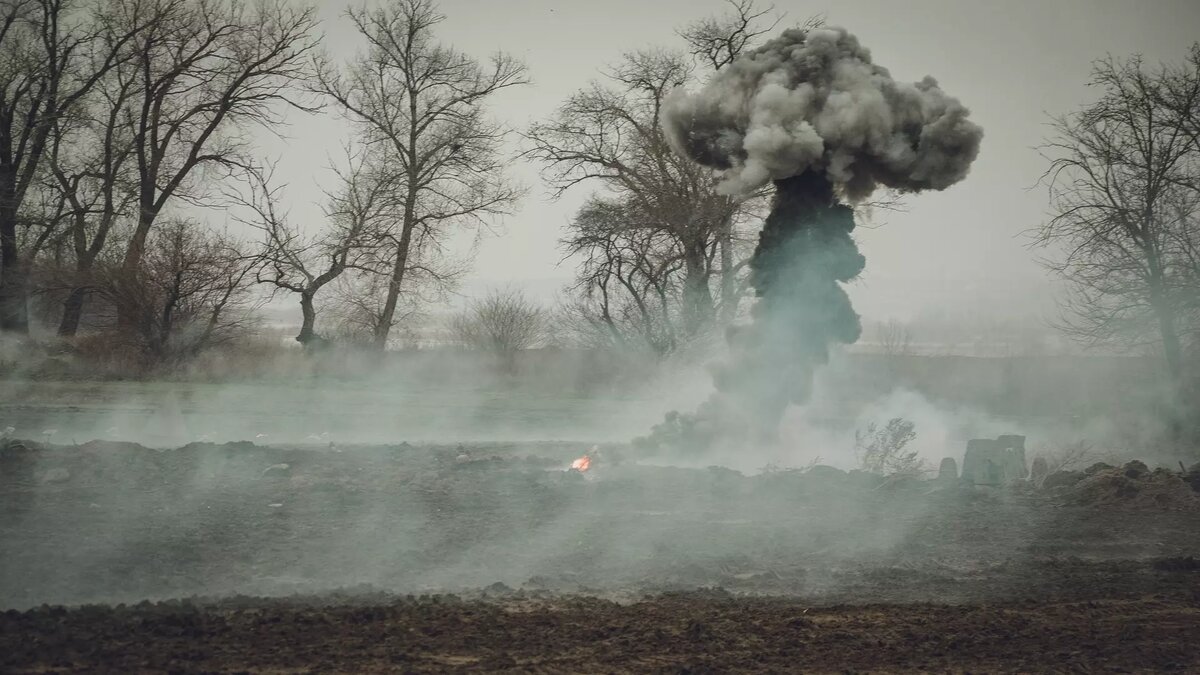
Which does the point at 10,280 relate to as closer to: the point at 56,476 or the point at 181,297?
the point at 181,297

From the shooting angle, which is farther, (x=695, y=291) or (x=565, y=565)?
(x=695, y=291)

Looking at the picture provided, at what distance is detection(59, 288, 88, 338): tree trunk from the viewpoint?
24281 millimetres

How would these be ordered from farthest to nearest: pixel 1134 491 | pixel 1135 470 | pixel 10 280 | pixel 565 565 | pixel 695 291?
pixel 695 291 → pixel 10 280 → pixel 1135 470 → pixel 1134 491 → pixel 565 565

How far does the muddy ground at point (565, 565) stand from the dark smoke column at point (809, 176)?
235 cm

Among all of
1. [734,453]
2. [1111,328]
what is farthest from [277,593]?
[1111,328]

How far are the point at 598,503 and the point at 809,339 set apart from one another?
4893mm

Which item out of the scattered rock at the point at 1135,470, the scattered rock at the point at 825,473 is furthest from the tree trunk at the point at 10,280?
the scattered rock at the point at 1135,470

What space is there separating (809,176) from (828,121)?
0.90 m

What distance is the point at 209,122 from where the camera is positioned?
28.1m

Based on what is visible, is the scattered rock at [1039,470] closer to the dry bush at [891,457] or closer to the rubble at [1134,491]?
the rubble at [1134,491]

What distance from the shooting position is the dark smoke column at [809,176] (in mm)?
14914

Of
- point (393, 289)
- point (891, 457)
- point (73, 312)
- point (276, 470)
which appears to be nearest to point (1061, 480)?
point (891, 457)

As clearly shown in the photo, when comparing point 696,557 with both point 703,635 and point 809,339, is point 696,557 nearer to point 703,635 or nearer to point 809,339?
point 703,635

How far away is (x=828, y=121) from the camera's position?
1502 cm
